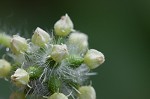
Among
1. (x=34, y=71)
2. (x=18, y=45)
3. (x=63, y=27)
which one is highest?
(x=63, y=27)

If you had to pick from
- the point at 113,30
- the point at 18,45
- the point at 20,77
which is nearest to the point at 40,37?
the point at 18,45

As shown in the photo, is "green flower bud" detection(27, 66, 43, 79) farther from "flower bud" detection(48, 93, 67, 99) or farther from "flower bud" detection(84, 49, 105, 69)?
"flower bud" detection(84, 49, 105, 69)

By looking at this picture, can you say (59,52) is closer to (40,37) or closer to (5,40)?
(40,37)

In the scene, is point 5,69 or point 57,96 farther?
point 5,69

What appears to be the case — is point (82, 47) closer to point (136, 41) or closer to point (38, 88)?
point (38, 88)

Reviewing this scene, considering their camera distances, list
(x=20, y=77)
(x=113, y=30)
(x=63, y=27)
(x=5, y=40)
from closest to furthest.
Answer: (x=20, y=77)
(x=63, y=27)
(x=5, y=40)
(x=113, y=30)

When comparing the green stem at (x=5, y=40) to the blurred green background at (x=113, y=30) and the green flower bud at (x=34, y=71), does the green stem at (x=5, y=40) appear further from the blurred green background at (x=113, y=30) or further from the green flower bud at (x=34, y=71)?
the blurred green background at (x=113, y=30)

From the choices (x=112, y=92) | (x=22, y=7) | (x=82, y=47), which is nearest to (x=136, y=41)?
(x=112, y=92)
